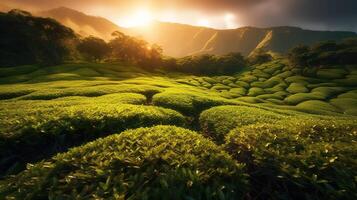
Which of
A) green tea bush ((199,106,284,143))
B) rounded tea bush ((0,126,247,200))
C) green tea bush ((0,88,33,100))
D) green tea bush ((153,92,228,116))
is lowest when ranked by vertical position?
green tea bush ((0,88,33,100))

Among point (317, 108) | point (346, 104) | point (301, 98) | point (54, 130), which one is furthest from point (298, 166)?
point (346, 104)

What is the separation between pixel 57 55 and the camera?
362ft

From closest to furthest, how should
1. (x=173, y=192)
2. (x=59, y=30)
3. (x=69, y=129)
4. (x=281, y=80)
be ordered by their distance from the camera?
1. (x=173, y=192)
2. (x=69, y=129)
3. (x=281, y=80)
4. (x=59, y=30)

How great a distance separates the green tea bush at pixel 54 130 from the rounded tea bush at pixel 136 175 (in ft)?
12.8

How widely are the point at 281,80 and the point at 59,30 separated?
81307 mm

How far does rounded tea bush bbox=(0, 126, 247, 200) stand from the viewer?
6332mm

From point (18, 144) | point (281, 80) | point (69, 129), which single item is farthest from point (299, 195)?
point (281, 80)

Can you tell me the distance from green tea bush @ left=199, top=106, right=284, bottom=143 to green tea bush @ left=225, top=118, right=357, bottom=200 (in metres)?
7.29

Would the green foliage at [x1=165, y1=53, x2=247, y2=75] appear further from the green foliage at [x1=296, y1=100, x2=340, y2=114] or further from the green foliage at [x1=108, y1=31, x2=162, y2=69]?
the green foliage at [x1=296, y1=100, x2=340, y2=114]

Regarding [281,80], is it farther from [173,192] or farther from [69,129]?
[173,192]

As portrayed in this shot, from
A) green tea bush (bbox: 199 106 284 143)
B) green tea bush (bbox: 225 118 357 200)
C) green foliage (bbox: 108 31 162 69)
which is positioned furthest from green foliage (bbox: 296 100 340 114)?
green foliage (bbox: 108 31 162 69)

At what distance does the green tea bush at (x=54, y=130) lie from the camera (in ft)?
37.8

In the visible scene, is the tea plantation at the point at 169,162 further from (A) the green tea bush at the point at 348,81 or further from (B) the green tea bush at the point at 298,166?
(A) the green tea bush at the point at 348,81

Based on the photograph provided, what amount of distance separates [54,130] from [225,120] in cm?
1028
